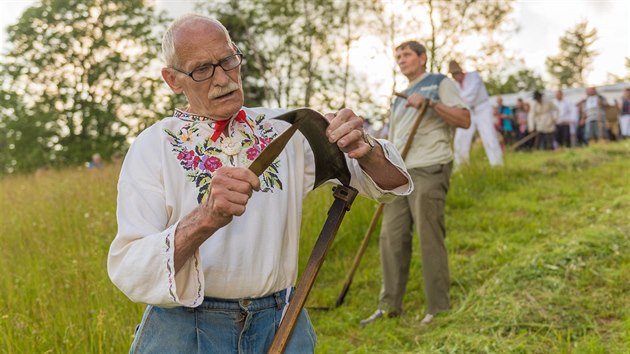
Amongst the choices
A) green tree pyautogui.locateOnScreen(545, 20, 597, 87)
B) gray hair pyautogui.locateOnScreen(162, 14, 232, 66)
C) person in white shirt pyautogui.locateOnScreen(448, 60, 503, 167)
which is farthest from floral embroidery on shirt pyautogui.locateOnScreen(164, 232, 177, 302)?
green tree pyautogui.locateOnScreen(545, 20, 597, 87)

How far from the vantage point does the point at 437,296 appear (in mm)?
4973

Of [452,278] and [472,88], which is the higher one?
[472,88]

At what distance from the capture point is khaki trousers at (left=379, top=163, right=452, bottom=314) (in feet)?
16.1

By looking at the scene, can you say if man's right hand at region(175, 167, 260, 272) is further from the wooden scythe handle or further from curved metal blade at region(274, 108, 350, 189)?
the wooden scythe handle

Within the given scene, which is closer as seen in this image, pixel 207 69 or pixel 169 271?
pixel 169 271

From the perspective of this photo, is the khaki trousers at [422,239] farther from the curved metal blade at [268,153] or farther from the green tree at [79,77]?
the green tree at [79,77]

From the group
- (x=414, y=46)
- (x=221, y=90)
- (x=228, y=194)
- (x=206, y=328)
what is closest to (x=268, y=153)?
(x=228, y=194)

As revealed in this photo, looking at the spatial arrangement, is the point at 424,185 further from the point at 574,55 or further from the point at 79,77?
the point at 574,55

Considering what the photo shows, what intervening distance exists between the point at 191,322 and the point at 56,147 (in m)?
28.9

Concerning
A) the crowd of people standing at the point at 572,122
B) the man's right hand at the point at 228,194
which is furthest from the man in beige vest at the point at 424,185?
the crowd of people standing at the point at 572,122

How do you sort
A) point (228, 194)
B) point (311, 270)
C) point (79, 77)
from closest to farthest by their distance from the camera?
point (228, 194) → point (311, 270) → point (79, 77)

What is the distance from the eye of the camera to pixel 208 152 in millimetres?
1968

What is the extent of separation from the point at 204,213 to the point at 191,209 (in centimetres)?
21

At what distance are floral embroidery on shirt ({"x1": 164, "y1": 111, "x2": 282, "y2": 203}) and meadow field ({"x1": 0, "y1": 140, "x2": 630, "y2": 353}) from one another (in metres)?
1.80
